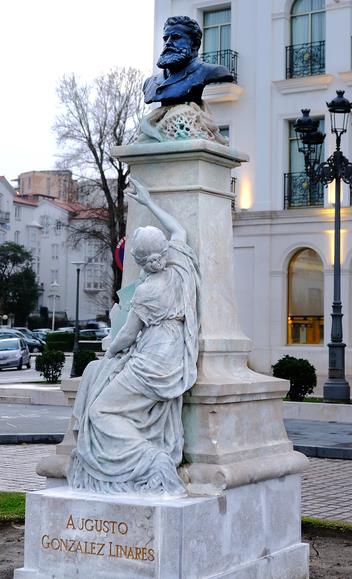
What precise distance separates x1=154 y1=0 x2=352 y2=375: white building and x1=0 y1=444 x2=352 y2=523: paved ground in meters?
20.5

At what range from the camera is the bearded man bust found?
23.5ft

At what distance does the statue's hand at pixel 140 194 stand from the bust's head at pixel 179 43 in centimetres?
84

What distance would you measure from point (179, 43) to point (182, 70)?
0.62 ft

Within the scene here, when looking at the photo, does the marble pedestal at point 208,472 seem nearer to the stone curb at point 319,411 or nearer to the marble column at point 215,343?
the marble column at point 215,343

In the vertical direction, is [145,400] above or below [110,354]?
below

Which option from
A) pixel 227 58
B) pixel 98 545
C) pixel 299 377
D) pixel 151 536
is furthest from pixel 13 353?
pixel 151 536

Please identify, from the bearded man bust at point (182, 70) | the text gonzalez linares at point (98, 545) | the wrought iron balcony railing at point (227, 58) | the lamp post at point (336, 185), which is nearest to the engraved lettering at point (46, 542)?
the text gonzalez linares at point (98, 545)

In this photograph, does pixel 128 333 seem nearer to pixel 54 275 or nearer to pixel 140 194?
pixel 140 194

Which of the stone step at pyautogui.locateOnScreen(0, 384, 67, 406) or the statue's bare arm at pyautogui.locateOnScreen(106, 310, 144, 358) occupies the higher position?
the statue's bare arm at pyautogui.locateOnScreen(106, 310, 144, 358)

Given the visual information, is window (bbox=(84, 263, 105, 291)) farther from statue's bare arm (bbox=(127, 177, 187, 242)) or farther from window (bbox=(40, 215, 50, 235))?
statue's bare arm (bbox=(127, 177, 187, 242))

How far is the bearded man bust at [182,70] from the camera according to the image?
7.17 m

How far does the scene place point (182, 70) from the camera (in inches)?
287

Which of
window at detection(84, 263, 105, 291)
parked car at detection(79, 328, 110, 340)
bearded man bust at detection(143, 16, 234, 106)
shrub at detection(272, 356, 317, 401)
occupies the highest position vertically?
window at detection(84, 263, 105, 291)

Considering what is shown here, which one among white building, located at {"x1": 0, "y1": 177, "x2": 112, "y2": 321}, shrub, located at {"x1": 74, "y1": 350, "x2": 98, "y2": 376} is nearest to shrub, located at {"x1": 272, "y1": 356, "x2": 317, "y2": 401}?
shrub, located at {"x1": 74, "y1": 350, "x2": 98, "y2": 376}
